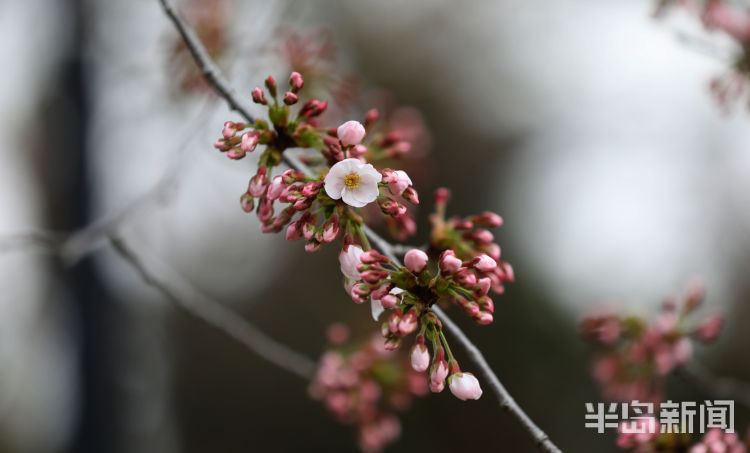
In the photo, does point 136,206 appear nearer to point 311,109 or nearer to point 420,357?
point 311,109

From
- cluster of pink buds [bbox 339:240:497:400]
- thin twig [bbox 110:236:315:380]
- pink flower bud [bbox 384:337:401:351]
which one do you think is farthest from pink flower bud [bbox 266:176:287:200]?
thin twig [bbox 110:236:315:380]

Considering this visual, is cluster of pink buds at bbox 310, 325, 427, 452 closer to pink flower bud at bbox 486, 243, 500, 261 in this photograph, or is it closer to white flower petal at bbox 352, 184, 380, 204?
pink flower bud at bbox 486, 243, 500, 261

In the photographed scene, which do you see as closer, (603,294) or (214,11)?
(214,11)

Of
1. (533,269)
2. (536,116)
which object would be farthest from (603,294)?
(536,116)

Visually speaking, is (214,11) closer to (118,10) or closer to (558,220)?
(118,10)

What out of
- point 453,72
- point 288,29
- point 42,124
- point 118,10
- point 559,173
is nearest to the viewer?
point 288,29

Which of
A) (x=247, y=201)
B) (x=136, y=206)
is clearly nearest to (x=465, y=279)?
(x=247, y=201)

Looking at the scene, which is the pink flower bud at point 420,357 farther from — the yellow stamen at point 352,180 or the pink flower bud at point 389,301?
the yellow stamen at point 352,180
